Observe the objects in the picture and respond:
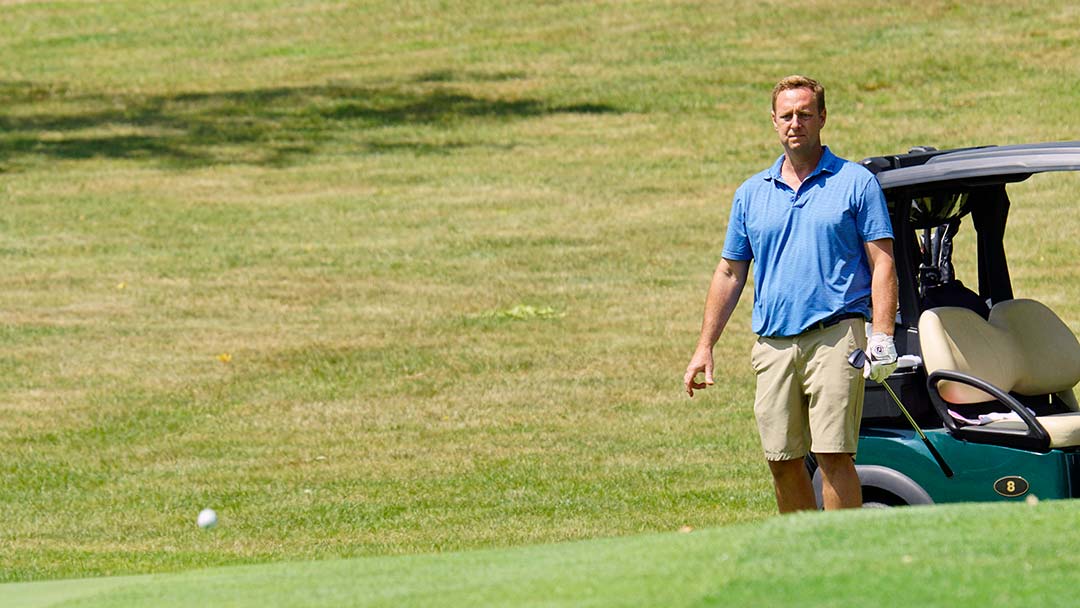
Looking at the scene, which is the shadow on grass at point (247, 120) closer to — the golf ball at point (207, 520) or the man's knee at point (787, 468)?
the golf ball at point (207, 520)

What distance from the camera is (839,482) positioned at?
5969mm

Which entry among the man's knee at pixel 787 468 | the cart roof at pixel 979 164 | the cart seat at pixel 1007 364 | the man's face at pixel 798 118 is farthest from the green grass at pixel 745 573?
the cart roof at pixel 979 164

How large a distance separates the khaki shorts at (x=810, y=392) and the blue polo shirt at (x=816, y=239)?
0.22ft

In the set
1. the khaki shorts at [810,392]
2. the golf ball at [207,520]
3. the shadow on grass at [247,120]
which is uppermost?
the khaki shorts at [810,392]

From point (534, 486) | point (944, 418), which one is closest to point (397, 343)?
point (534, 486)

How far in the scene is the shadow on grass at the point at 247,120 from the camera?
815 inches

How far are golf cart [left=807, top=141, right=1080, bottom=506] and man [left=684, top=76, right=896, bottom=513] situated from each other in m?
0.49

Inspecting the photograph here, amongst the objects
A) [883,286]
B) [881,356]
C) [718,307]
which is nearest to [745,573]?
[881,356]

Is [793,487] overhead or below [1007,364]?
below

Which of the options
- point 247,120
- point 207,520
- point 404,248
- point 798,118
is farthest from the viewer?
point 247,120

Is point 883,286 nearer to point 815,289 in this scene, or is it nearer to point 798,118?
point 815,289

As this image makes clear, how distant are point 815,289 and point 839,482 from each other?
0.69m

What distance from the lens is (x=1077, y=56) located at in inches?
875

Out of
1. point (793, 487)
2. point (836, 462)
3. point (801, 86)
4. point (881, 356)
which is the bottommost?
point (793, 487)
